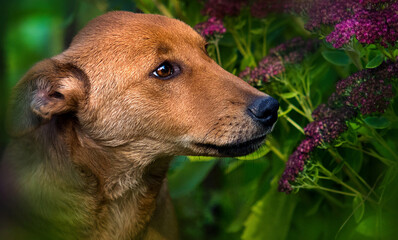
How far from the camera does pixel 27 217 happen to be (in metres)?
2.67

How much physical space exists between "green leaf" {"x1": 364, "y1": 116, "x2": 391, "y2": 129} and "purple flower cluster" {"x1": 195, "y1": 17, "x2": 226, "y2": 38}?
3.38 ft

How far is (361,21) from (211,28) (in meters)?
1.00

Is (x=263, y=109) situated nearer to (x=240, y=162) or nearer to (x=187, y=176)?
(x=240, y=162)

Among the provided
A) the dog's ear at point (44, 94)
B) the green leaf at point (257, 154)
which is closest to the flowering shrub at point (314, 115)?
the green leaf at point (257, 154)

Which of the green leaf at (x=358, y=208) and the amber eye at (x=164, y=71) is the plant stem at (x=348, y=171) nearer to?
the green leaf at (x=358, y=208)

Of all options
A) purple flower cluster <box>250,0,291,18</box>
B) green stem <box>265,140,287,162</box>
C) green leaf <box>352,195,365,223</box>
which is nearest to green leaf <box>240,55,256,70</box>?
purple flower cluster <box>250,0,291,18</box>

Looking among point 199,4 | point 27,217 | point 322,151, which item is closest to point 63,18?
point 199,4

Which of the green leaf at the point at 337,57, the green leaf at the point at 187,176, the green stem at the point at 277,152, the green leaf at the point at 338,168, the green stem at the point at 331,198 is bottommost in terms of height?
the green leaf at the point at 187,176

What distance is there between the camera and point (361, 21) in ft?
7.74

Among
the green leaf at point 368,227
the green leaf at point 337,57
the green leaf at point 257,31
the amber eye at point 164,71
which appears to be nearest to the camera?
the green leaf at point 368,227

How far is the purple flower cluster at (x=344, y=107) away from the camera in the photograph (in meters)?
2.43

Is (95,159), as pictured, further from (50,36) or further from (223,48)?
(50,36)

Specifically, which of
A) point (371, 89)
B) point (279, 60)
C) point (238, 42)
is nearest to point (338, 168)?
point (371, 89)

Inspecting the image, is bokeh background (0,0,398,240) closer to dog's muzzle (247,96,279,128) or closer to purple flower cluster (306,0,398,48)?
purple flower cluster (306,0,398,48)
